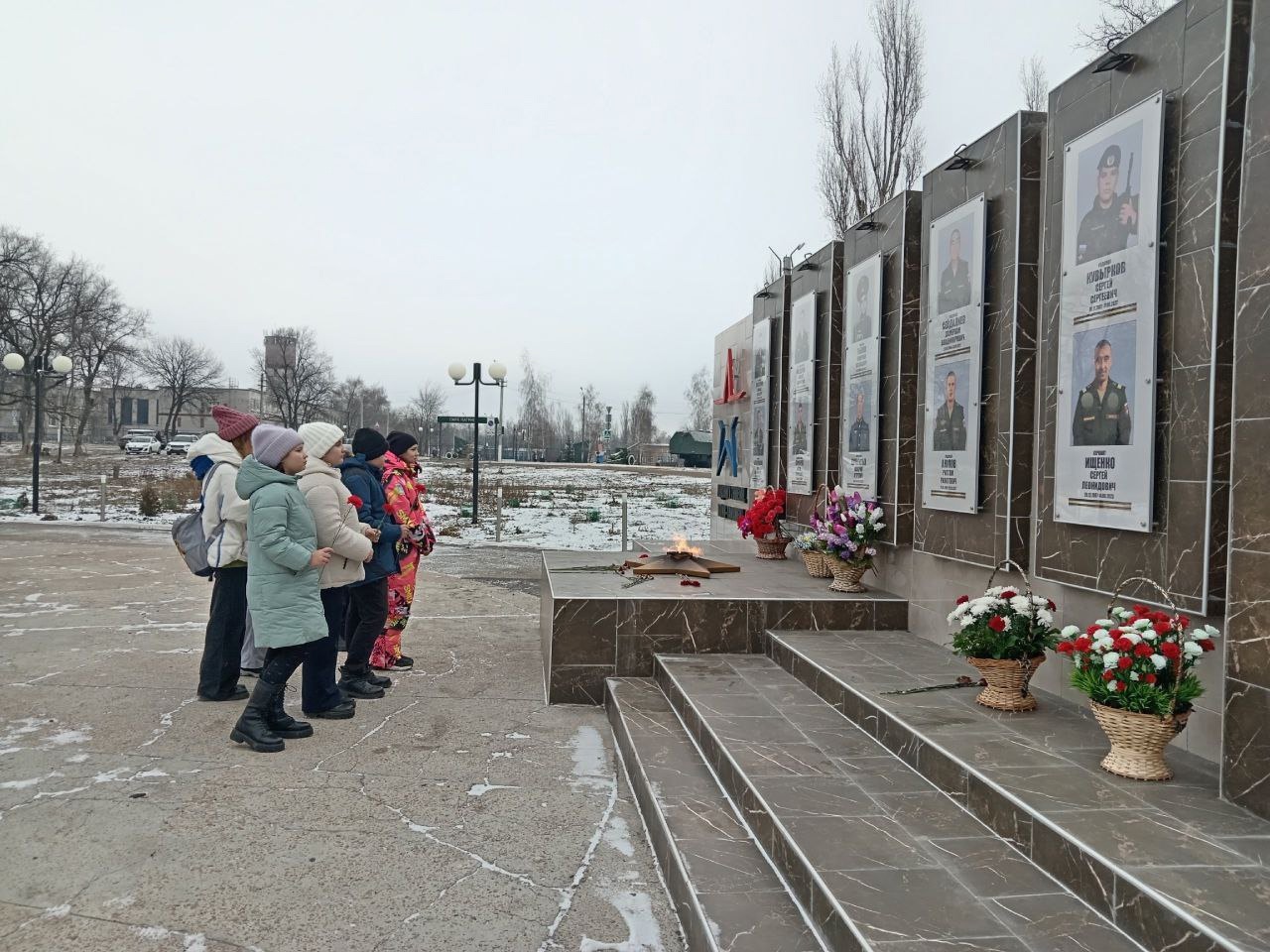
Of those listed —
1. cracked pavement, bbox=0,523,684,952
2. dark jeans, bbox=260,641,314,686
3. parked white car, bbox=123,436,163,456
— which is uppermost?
parked white car, bbox=123,436,163,456

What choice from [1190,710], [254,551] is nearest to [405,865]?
[254,551]

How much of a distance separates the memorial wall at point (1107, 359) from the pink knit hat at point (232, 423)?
4.61 meters

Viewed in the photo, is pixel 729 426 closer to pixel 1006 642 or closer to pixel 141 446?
pixel 1006 642

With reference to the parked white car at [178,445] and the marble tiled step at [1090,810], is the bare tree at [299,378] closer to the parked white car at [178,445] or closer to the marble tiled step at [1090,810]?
the parked white car at [178,445]

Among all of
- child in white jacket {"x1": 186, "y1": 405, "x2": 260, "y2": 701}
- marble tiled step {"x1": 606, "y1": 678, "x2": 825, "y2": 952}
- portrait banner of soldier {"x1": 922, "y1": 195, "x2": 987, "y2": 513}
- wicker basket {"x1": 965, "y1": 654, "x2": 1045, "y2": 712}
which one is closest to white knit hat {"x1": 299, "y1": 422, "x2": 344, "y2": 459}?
child in white jacket {"x1": 186, "y1": 405, "x2": 260, "y2": 701}

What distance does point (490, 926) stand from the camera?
3105 millimetres

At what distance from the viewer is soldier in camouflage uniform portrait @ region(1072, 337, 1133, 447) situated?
4.26 metres

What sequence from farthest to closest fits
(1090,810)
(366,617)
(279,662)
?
(366,617) < (279,662) < (1090,810)

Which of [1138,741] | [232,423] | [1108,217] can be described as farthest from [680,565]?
[1138,741]

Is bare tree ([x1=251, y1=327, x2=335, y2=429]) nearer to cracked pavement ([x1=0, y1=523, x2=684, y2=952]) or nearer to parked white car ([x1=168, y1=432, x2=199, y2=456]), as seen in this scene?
parked white car ([x1=168, y1=432, x2=199, y2=456])

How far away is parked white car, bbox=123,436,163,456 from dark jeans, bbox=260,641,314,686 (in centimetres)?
5093

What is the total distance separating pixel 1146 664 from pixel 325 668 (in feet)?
14.3

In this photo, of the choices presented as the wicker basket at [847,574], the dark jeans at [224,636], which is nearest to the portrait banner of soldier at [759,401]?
the wicker basket at [847,574]

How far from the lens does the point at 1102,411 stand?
441 centimetres
